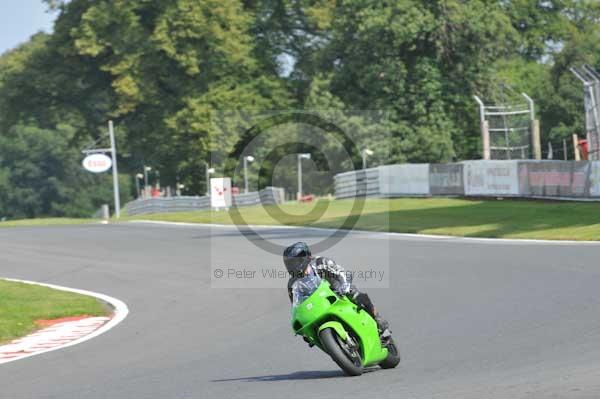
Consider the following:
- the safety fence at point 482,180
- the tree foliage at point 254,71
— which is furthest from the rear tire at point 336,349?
the tree foliage at point 254,71

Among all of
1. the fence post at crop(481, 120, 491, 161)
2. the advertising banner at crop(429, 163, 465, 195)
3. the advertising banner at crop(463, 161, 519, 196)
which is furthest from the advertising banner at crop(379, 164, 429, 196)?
the fence post at crop(481, 120, 491, 161)

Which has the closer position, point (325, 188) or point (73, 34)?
point (73, 34)

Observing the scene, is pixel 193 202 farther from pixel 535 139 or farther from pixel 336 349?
pixel 336 349

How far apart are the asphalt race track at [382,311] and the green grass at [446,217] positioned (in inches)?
113

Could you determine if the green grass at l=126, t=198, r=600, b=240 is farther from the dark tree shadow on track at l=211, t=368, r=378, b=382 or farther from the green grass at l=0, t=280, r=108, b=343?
the dark tree shadow on track at l=211, t=368, r=378, b=382

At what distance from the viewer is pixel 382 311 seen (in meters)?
14.5

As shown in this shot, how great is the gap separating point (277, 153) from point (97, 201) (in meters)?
52.1

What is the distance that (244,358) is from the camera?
37.4 ft

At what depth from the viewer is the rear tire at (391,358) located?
9930 millimetres

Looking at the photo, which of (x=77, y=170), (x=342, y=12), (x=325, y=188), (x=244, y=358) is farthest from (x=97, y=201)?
(x=244, y=358)

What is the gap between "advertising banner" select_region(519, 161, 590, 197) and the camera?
32.2 m

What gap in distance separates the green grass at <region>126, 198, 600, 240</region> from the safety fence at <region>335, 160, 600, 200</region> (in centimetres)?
59

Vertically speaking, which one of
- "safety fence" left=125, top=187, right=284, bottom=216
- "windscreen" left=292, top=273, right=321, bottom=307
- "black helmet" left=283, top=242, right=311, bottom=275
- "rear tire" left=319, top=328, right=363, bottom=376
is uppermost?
"safety fence" left=125, top=187, right=284, bottom=216

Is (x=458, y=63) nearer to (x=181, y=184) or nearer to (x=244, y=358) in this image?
(x=181, y=184)
